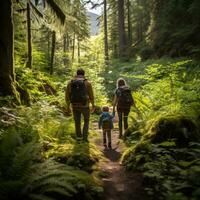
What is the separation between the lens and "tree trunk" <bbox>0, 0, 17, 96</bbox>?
9.70 metres

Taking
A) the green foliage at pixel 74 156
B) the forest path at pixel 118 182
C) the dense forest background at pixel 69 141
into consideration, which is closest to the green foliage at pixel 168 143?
the dense forest background at pixel 69 141

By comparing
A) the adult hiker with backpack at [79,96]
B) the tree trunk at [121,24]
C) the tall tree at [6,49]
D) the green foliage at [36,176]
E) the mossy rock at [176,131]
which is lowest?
the green foliage at [36,176]

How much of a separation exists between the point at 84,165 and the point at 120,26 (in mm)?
25461

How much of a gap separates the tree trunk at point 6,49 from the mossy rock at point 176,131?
431 centimetres

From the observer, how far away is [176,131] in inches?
283

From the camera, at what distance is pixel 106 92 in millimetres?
22453

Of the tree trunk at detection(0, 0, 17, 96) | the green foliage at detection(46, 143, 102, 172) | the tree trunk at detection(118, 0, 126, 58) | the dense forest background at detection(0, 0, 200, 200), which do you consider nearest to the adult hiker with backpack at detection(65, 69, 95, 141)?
the dense forest background at detection(0, 0, 200, 200)

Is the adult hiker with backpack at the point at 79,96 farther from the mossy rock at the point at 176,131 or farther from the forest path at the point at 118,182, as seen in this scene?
the mossy rock at the point at 176,131

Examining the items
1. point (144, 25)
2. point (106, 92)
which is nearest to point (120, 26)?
→ point (144, 25)

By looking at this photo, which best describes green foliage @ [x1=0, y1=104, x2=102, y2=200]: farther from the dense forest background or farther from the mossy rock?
the mossy rock

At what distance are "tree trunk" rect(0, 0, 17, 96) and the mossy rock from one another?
431 cm

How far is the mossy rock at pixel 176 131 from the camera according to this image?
7.10m

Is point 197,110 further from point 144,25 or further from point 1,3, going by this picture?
point 144,25

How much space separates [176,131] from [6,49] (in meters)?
5.35
